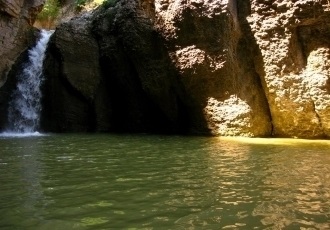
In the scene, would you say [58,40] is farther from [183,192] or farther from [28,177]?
[183,192]

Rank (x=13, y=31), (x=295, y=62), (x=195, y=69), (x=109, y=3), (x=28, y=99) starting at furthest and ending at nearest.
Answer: (x=109, y=3), (x=13, y=31), (x=28, y=99), (x=195, y=69), (x=295, y=62)

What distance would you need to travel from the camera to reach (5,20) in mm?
15195

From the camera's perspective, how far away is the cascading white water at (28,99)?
14.3 metres

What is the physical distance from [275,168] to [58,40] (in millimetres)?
11807

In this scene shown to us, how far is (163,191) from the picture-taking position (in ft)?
14.4

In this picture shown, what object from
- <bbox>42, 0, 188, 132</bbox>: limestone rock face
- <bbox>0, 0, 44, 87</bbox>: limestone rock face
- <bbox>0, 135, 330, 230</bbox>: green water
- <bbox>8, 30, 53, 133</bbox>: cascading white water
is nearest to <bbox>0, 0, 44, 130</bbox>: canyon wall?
<bbox>0, 0, 44, 87</bbox>: limestone rock face

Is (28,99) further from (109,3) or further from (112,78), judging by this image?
(109,3)

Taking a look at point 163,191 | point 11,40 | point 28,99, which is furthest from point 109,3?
point 163,191

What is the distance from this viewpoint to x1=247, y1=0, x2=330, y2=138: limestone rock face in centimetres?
1101

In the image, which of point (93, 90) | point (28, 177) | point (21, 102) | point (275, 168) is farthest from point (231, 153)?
point (21, 102)

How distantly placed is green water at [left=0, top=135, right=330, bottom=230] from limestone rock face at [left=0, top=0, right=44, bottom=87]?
8.98m

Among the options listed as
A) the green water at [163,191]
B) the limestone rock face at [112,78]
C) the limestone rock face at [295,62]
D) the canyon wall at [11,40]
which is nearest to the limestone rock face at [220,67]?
the limestone rock face at [295,62]

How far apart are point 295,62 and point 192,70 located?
3.39m

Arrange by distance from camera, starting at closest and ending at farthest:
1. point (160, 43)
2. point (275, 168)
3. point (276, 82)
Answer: point (275, 168), point (276, 82), point (160, 43)
